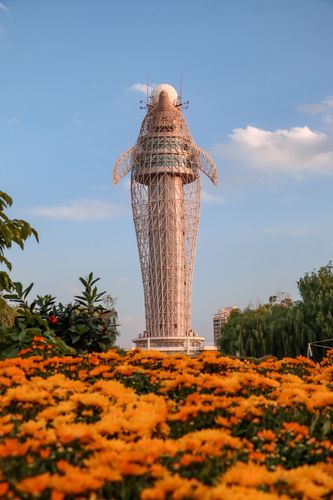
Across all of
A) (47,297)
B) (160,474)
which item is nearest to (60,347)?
(47,297)

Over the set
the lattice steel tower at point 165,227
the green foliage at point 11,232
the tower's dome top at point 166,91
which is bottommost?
the green foliage at point 11,232

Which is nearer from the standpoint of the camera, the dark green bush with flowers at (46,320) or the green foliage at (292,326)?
the dark green bush with flowers at (46,320)

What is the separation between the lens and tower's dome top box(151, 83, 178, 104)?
6284 centimetres

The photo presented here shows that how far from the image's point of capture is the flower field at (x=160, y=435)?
7.54ft

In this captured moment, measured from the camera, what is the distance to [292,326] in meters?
33.1

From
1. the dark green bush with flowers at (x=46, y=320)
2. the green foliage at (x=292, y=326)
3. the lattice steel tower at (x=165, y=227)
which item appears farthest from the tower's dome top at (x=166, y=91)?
the dark green bush with flowers at (x=46, y=320)

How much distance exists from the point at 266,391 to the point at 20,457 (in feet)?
7.51

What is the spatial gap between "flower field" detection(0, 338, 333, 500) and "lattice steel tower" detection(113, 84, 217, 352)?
177 ft

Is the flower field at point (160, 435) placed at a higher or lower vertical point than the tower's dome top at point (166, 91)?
lower

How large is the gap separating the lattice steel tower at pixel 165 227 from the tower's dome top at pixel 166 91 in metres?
3.62

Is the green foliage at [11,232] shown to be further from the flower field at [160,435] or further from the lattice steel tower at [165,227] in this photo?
the lattice steel tower at [165,227]

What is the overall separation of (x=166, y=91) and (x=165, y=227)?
1518 centimetres

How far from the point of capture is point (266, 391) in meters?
4.37

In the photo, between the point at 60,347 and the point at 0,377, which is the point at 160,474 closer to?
the point at 0,377
